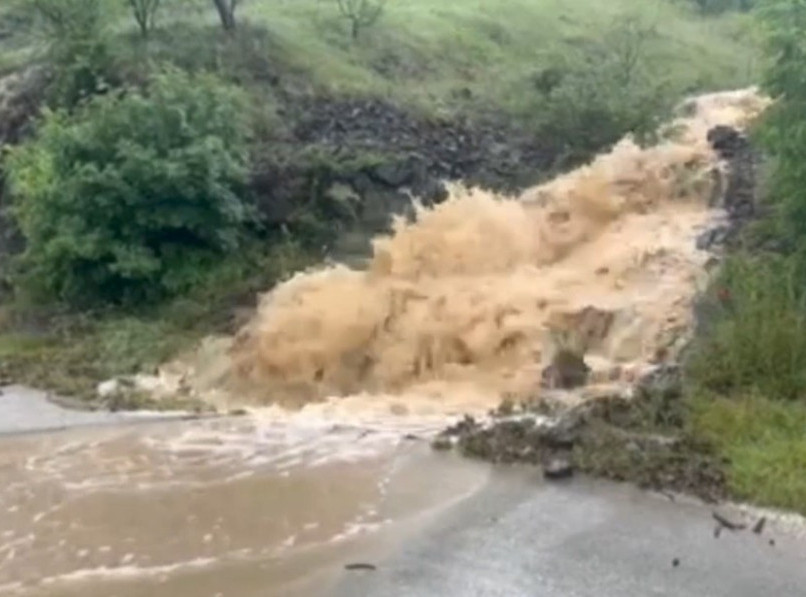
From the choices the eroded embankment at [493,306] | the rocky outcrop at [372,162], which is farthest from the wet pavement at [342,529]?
the rocky outcrop at [372,162]

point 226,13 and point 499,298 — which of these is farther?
point 226,13

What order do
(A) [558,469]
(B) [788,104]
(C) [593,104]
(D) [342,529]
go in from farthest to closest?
(C) [593,104] < (B) [788,104] < (A) [558,469] < (D) [342,529]

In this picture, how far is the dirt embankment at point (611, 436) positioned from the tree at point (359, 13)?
15021 millimetres

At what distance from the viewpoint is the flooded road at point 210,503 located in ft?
36.0

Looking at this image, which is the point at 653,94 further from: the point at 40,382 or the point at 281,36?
the point at 40,382

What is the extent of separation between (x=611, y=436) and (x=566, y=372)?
2.82m

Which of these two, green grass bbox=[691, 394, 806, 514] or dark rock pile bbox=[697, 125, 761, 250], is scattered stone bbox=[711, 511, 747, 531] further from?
dark rock pile bbox=[697, 125, 761, 250]

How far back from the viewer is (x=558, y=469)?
12.8 m

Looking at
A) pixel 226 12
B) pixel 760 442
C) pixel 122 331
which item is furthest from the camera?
pixel 226 12

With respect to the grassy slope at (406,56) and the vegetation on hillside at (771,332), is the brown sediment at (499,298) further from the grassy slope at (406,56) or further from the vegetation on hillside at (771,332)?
the grassy slope at (406,56)

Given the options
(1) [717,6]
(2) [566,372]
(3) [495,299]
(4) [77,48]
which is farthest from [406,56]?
(2) [566,372]

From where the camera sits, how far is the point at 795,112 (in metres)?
15.7

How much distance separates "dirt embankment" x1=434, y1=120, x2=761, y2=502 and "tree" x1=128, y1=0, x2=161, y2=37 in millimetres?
13441

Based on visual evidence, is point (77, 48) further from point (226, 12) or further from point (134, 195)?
point (134, 195)
